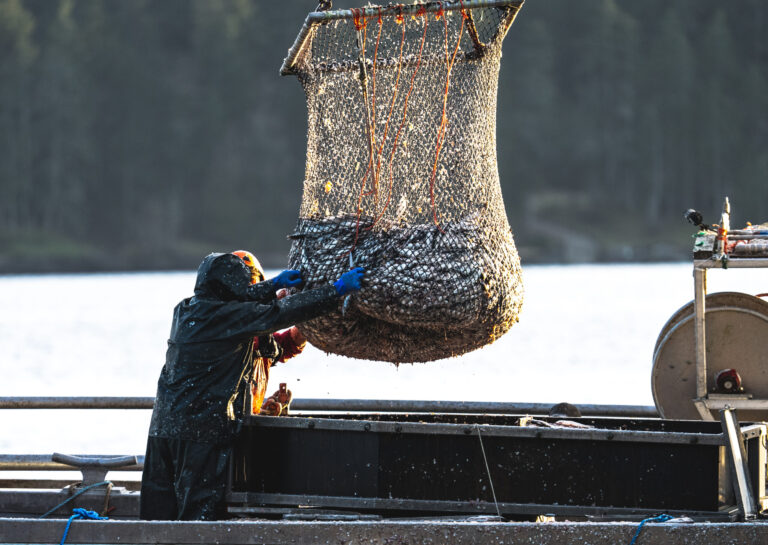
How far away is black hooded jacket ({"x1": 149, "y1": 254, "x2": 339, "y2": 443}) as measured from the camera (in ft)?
16.8

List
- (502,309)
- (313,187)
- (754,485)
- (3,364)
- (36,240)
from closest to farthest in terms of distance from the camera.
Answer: (754,485) → (502,309) → (313,187) → (3,364) → (36,240)

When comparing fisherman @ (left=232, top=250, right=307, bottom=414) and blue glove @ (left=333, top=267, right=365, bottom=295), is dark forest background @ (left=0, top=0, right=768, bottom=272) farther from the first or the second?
blue glove @ (left=333, top=267, right=365, bottom=295)

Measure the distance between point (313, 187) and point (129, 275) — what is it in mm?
60494

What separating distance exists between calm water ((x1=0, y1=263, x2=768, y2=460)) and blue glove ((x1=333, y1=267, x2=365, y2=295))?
1.40 meters

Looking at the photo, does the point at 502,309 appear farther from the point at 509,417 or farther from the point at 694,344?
the point at 694,344

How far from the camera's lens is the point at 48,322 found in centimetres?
3912

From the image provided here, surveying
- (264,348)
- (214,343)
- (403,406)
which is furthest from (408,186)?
(403,406)

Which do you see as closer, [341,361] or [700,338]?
[700,338]

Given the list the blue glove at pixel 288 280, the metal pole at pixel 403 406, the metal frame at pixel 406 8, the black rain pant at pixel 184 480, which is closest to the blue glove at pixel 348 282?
the blue glove at pixel 288 280

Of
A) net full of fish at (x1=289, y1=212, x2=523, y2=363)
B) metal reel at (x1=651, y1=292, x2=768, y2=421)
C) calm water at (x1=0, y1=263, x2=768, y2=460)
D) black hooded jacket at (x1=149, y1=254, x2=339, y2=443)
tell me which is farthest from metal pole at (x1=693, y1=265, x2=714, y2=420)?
black hooded jacket at (x1=149, y1=254, x2=339, y2=443)

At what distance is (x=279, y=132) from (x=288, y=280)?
57.2m

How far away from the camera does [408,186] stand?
19.0 feet

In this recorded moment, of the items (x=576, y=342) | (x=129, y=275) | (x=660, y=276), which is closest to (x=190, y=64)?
(x=129, y=275)

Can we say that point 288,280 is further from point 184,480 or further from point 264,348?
point 184,480
